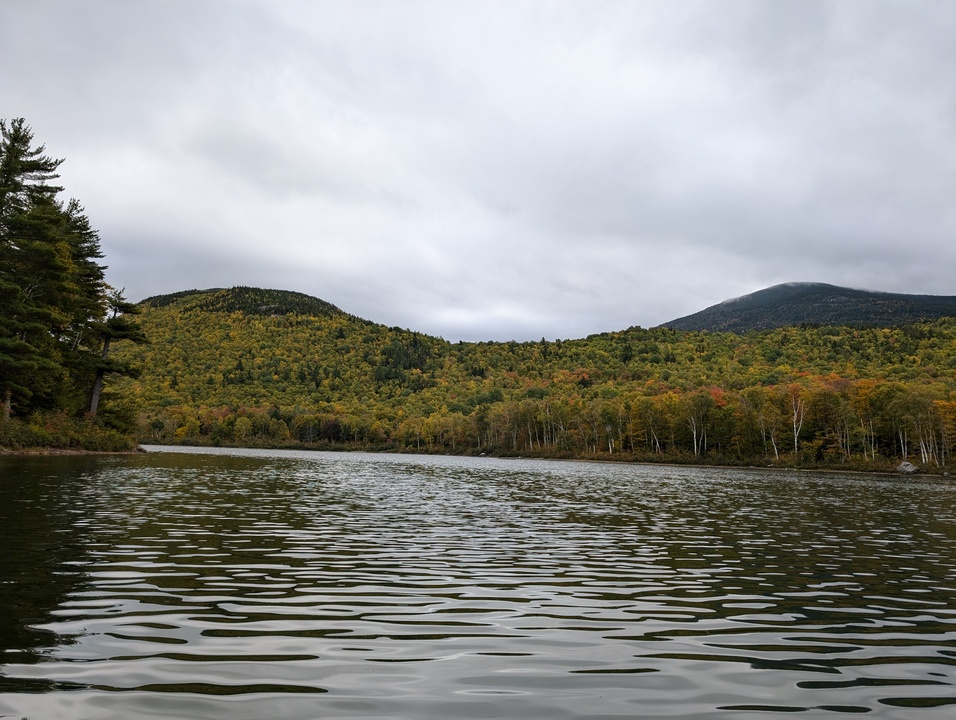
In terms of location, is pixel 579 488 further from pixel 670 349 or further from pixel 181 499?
pixel 670 349

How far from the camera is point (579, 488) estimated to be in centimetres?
4144

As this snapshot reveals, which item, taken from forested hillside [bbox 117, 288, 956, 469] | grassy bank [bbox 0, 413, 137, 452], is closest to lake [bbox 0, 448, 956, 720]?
grassy bank [bbox 0, 413, 137, 452]

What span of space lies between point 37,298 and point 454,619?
177 ft

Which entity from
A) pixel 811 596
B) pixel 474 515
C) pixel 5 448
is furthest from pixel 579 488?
pixel 5 448

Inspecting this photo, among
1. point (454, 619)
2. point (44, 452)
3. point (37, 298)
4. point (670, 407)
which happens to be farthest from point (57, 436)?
point (670, 407)

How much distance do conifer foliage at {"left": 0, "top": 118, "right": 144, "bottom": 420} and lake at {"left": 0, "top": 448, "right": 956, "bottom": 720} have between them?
30.0 m

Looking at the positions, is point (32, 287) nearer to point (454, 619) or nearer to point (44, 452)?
point (44, 452)

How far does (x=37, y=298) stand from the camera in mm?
50562

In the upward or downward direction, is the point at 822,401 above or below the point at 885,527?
above

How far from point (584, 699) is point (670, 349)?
641ft

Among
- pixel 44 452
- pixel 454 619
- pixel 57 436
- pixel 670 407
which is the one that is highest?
pixel 670 407

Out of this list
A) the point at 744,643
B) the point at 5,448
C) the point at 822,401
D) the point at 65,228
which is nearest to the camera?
the point at 744,643

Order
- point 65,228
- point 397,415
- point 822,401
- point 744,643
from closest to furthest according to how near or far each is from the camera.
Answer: point 744,643 → point 65,228 → point 822,401 → point 397,415

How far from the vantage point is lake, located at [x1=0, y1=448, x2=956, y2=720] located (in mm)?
6398
